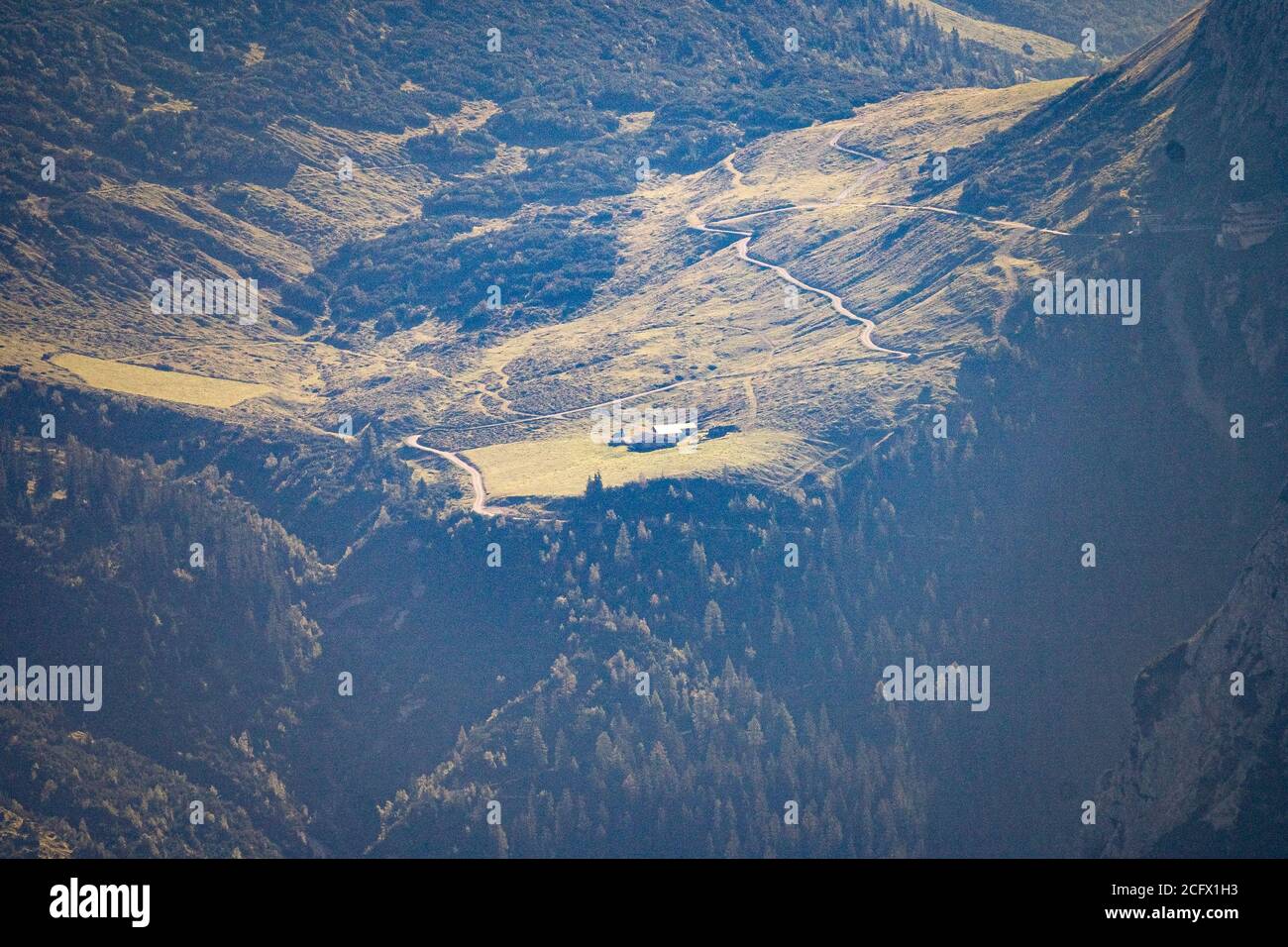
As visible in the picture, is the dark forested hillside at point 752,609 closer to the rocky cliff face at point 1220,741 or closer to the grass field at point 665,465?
the grass field at point 665,465

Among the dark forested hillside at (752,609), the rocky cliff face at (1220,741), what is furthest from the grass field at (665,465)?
the rocky cliff face at (1220,741)

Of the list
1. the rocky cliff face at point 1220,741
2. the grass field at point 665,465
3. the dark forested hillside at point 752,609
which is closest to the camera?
the rocky cliff face at point 1220,741

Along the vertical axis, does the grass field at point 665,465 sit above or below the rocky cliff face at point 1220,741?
above

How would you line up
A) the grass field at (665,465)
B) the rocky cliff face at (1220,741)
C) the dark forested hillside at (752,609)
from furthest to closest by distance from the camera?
the grass field at (665,465)
the dark forested hillside at (752,609)
the rocky cliff face at (1220,741)

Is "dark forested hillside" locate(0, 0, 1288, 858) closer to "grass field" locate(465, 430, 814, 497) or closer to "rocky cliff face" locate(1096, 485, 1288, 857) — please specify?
"grass field" locate(465, 430, 814, 497)

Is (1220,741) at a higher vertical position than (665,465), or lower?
lower

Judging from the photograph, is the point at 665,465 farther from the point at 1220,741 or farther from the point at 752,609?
the point at 1220,741

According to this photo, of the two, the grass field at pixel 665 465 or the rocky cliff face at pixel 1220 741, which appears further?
the grass field at pixel 665 465

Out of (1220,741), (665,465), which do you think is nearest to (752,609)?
(665,465)

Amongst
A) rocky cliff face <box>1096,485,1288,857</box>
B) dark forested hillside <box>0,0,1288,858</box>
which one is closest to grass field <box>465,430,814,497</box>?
dark forested hillside <box>0,0,1288,858</box>

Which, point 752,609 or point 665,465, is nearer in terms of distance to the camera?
point 752,609
